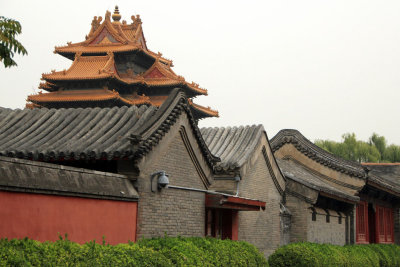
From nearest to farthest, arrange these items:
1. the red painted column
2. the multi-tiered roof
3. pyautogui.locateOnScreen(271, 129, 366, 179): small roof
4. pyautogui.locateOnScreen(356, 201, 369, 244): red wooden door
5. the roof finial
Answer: the red painted column
pyautogui.locateOnScreen(271, 129, 366, 179): small roof
pyautogui.locateOnScreen(356, 201, 369, 244): red wooden door
the multi-tiered roof
the roof finial

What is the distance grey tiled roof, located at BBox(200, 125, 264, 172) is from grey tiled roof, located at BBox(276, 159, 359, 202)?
3.07 metres

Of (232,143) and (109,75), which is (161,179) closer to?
(232,143)

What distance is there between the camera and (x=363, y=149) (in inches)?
2520

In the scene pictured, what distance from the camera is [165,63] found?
45.3m

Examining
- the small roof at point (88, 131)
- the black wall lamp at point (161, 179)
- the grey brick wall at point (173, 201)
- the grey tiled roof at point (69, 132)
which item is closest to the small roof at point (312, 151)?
the small roof at point (88, 131)

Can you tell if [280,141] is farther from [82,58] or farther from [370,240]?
[82,58]

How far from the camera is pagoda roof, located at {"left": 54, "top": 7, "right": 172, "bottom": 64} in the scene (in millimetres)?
41188

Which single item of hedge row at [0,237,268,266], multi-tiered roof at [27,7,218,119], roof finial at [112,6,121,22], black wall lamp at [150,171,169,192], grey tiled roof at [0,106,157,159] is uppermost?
roof finial at [112,6,121,22]

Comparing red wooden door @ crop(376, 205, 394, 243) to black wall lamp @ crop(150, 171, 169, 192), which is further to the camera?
red wooden door @ crop(376, 205, 394, 243)

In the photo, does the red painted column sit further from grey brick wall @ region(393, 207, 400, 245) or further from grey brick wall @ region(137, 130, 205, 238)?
grey brick wall @ region(393, 207, 400, 245)

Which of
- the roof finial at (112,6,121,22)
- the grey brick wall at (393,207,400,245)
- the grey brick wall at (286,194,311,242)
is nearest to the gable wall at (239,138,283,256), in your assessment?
the grey brick wall at (286,194,311,242)

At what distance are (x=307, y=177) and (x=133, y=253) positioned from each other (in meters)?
16.4

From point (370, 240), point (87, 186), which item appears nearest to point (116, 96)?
point (370, 240)

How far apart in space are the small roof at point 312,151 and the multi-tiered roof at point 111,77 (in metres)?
13.3
